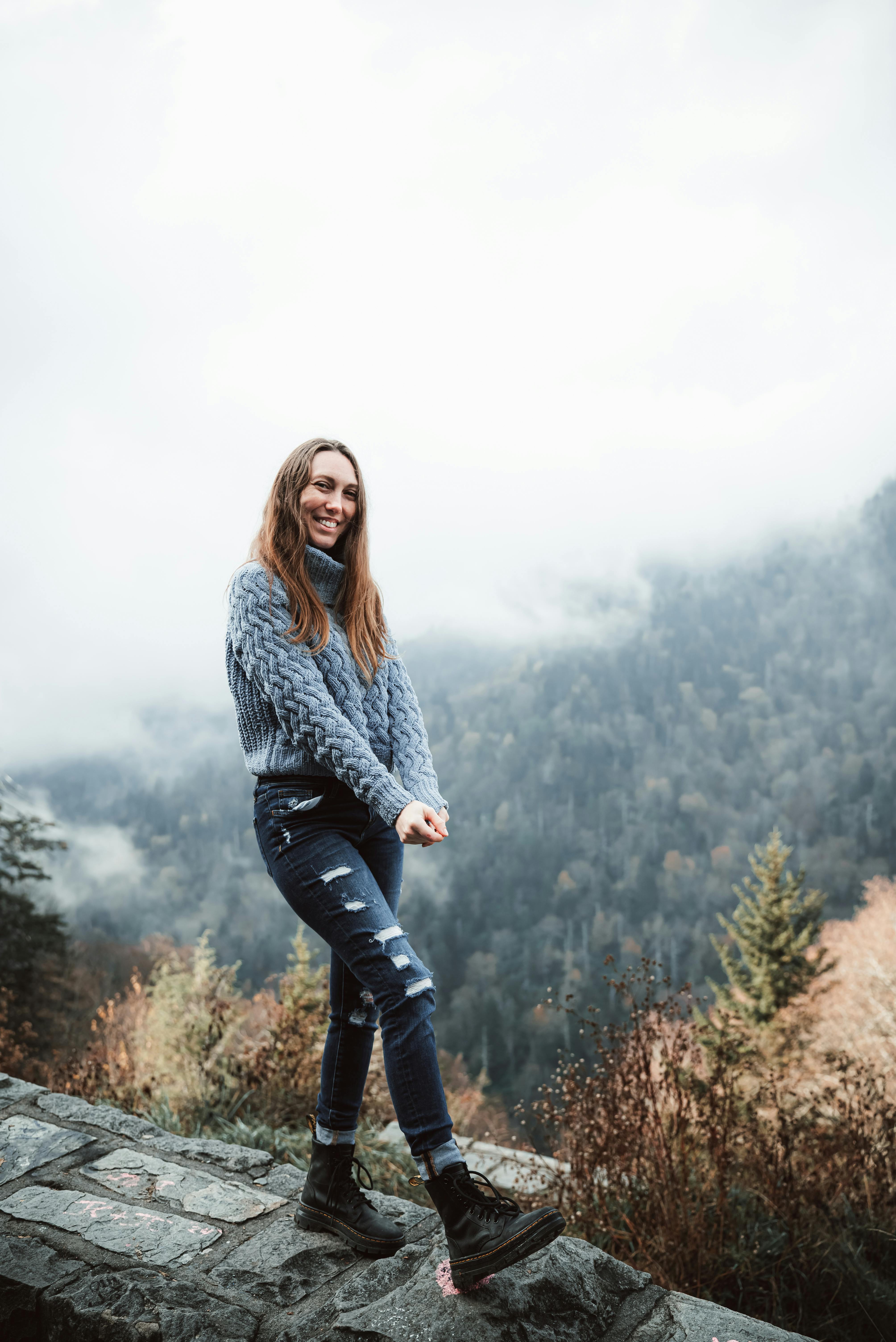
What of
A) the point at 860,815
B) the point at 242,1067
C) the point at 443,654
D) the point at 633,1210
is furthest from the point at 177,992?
the point at 443,654

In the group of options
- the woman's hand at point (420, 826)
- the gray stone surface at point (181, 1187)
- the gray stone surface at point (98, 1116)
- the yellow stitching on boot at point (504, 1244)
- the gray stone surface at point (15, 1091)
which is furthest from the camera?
the gray stone surface at point (15, 1091)

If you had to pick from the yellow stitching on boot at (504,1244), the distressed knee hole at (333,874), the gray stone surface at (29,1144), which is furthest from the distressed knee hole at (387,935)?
the gray stone surface at (29,1144)

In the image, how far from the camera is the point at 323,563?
193 cm

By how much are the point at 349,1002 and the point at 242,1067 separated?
308 centimetres

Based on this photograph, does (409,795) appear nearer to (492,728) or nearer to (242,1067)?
(242,1067)

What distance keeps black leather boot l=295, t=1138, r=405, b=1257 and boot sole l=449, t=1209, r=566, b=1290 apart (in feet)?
1.37

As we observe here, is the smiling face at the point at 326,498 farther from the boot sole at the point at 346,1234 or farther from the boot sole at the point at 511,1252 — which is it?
the boot sole at the point at 346,1234

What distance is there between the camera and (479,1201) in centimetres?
150

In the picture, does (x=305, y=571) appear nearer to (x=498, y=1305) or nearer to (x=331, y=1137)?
(x=331, y=1137)

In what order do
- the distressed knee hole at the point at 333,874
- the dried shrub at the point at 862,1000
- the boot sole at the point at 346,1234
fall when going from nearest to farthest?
the distressed knee hole at the point at 333,874
the boot sole at the point at 346,1234
the dried shrub at the point at 862,1000

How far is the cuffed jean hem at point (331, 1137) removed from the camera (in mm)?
1877

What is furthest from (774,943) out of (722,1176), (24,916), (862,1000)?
(722,1176)

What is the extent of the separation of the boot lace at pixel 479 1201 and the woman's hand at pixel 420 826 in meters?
0.63

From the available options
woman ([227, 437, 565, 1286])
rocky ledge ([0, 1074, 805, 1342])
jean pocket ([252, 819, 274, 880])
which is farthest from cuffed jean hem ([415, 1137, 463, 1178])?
jean pocket ([252, 819, 274, 880])
